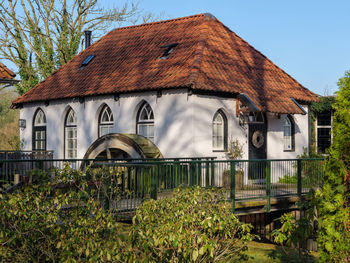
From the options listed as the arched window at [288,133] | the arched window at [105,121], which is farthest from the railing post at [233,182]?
the arched window at [288,133]

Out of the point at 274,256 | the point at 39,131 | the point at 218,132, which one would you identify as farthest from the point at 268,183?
the point at 39,131

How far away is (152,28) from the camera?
2292 cm

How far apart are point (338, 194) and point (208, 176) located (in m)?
6.62

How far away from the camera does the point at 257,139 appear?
65.4 feet

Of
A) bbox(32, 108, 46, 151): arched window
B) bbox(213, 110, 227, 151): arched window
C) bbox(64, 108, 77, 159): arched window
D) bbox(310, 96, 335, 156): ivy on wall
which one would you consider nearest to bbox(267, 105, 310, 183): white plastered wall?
bbox(213, 110, 227, 151): arched window

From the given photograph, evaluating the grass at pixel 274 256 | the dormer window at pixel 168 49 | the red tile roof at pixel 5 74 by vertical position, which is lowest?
the grass at pixel 274 256

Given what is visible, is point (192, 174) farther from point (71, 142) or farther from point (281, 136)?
point (71, 142)

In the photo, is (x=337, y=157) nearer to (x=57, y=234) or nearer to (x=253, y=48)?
(x=57, y=234)

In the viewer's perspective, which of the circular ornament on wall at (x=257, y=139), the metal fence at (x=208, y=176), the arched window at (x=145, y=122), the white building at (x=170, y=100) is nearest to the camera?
the metal fence at (x=208, y=176)

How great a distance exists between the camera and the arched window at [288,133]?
2197 cm

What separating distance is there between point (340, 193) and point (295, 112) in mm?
13588

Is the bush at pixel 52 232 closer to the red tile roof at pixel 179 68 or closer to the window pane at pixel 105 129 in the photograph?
the red tile roof at pixel 179 68

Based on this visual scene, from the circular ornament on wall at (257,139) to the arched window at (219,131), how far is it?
1.45 m

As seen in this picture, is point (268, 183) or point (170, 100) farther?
point (170, 100)
